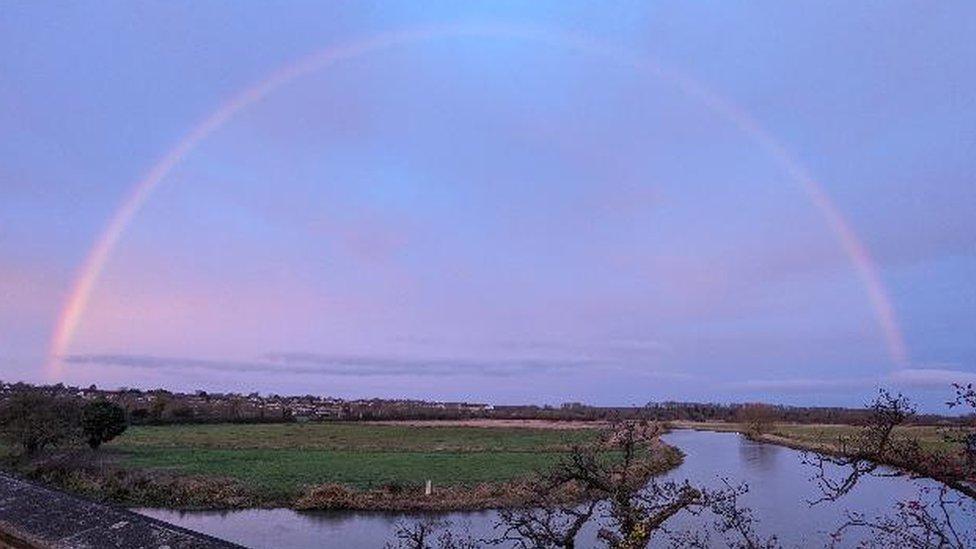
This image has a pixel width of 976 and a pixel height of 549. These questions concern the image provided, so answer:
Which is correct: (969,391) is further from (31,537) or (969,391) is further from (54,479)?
(54,479)

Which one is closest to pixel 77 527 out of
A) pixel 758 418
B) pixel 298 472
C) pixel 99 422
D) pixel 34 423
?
pixel 298 472

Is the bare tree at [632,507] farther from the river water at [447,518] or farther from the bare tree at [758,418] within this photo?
the bare tree at [758,418]

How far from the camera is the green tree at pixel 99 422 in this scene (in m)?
46.8

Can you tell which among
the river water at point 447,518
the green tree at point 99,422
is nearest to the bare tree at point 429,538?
the river water at point 447,518

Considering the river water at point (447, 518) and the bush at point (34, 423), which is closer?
the river water at point (447, 518)

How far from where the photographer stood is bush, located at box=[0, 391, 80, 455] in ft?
139

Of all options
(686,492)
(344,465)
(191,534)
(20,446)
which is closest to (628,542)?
(686,492)

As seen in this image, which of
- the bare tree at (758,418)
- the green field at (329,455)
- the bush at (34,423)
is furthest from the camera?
the bare tree at (758,418)

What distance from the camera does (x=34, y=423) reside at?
42.7 metres

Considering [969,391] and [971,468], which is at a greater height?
[969,391]

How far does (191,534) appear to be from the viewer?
4176mm

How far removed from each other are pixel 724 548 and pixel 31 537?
72.9 ft

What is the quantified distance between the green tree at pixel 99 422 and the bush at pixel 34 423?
2.30ft

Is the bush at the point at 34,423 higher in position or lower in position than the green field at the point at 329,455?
higher
